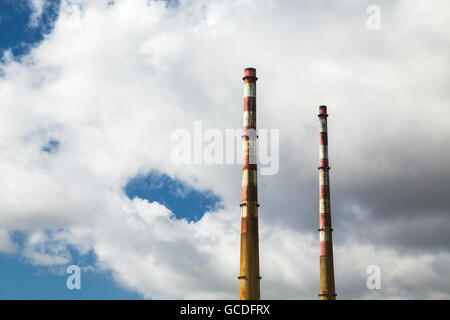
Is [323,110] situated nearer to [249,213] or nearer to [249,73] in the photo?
[249,73]

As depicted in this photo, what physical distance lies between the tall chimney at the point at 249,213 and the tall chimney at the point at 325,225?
7.30 metres

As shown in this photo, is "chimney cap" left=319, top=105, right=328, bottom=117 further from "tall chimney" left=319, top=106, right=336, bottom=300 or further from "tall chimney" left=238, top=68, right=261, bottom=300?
"tall chimney" left=238, top=68, right=261, bottom=300

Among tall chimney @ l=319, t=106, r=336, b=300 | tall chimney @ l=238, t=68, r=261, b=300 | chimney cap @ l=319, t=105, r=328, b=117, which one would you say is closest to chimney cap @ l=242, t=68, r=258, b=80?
tall chimney @ l=238, t=68, r=261, b=300

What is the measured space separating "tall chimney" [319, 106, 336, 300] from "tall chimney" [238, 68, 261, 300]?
7.30 meters

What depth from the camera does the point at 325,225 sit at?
28.6 metres

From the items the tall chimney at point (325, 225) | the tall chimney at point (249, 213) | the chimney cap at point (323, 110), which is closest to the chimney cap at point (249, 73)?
the tall chimney at point (249, 213)

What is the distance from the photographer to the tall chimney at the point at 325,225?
91.0 feet

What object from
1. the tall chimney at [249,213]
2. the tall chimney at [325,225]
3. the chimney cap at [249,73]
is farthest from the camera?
the tall chimney at [325,225]

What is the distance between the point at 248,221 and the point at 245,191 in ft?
4.57

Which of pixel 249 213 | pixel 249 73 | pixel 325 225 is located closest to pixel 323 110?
pixel 325 225

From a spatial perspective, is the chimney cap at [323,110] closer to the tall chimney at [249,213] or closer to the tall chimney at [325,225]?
the tall chimney at [325,225]
